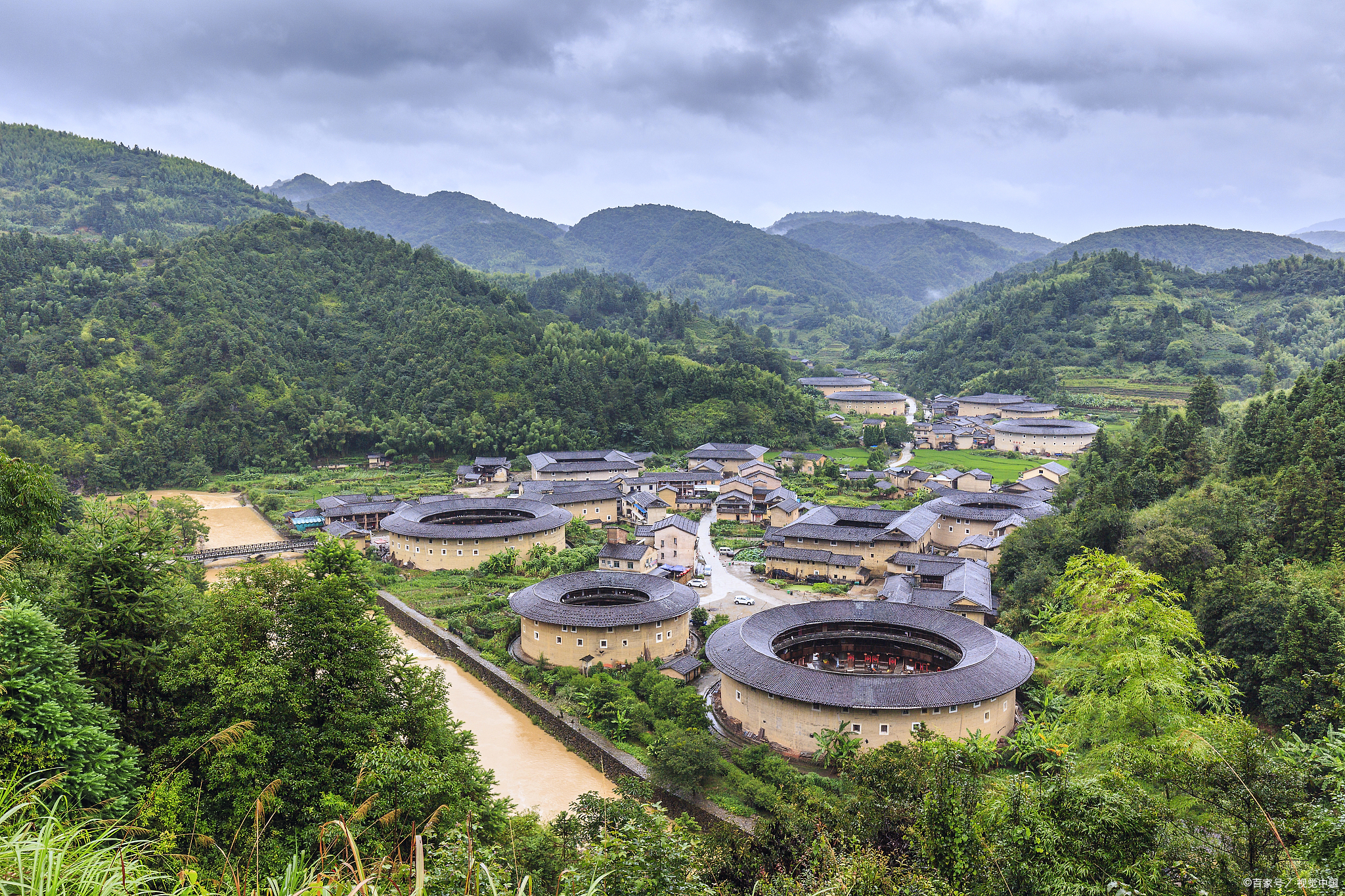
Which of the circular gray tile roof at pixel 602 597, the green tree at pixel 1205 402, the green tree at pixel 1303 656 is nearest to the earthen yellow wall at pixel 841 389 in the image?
the green tree at pixel 1205 402

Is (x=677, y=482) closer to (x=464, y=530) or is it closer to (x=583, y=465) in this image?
(x=583, y=465)

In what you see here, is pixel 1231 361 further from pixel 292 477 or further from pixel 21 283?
pixel 21 283

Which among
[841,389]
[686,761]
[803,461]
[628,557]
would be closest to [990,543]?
[628,557]

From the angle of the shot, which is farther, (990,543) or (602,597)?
(990,543)

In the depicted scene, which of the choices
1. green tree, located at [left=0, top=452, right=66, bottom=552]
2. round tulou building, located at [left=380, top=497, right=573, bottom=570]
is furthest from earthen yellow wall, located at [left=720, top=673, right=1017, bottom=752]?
round tulou building, located at [left=380, top=497, right=573, bottom=570]

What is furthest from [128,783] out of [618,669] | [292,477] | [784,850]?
[292,477]

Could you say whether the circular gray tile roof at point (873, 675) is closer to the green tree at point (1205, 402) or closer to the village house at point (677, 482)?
the green tree at point (1205, 402)
